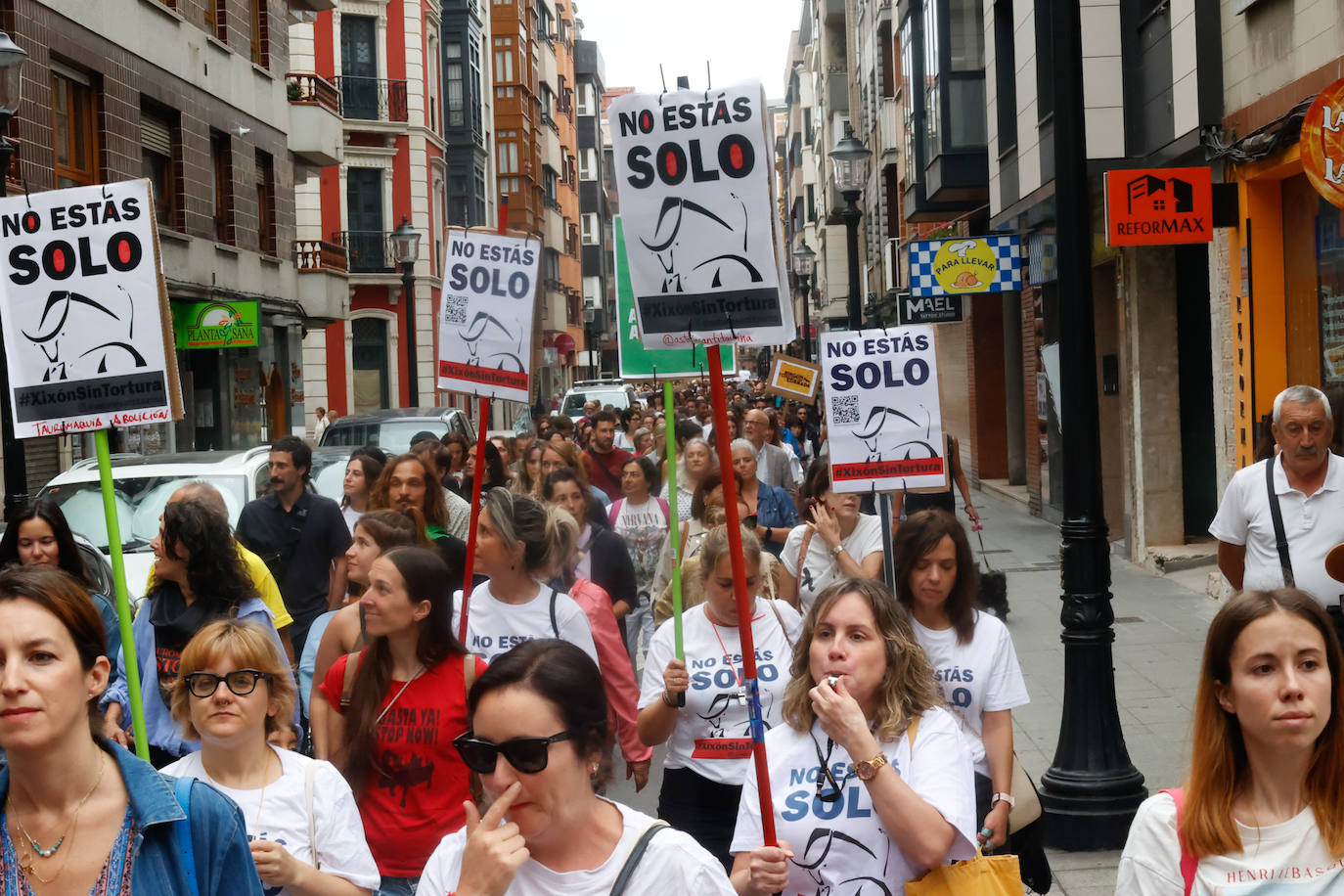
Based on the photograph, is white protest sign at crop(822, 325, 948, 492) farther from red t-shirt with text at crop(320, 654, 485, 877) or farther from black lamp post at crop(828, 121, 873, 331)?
black lamp post at crop(828, 121, 873, 331)

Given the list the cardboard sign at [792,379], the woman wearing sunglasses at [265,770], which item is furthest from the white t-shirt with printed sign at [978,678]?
the cardboard sign at [792,379]

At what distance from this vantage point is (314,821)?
4.23 meters

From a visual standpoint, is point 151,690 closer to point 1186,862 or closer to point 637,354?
point 1186,862

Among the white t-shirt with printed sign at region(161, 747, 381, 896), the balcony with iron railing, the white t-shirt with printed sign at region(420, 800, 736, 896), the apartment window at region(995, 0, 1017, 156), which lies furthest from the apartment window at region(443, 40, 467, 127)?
the white t-shirt with printed sign at region(420, 800, 736, 896)

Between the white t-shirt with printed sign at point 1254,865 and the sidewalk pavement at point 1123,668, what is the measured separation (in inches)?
24.6

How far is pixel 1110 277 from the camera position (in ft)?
66.9

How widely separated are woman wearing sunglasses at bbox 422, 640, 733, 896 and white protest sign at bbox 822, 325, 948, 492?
4.61 metres

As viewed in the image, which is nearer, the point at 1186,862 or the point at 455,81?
the point at 1186,862

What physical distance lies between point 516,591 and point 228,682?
199cm

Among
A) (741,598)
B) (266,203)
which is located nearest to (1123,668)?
(741,598)

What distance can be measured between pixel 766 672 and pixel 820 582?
2.37 m

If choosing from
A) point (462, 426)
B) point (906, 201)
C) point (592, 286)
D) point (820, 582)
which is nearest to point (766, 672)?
point (820, 582)

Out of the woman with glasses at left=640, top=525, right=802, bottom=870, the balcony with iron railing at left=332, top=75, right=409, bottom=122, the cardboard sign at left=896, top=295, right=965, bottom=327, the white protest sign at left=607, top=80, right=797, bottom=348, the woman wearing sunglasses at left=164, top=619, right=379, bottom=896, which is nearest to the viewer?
the woman wearing sunglasses at left=164, top=619, right=379, bottom=896

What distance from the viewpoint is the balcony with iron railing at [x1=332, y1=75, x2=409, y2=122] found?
4669cm
